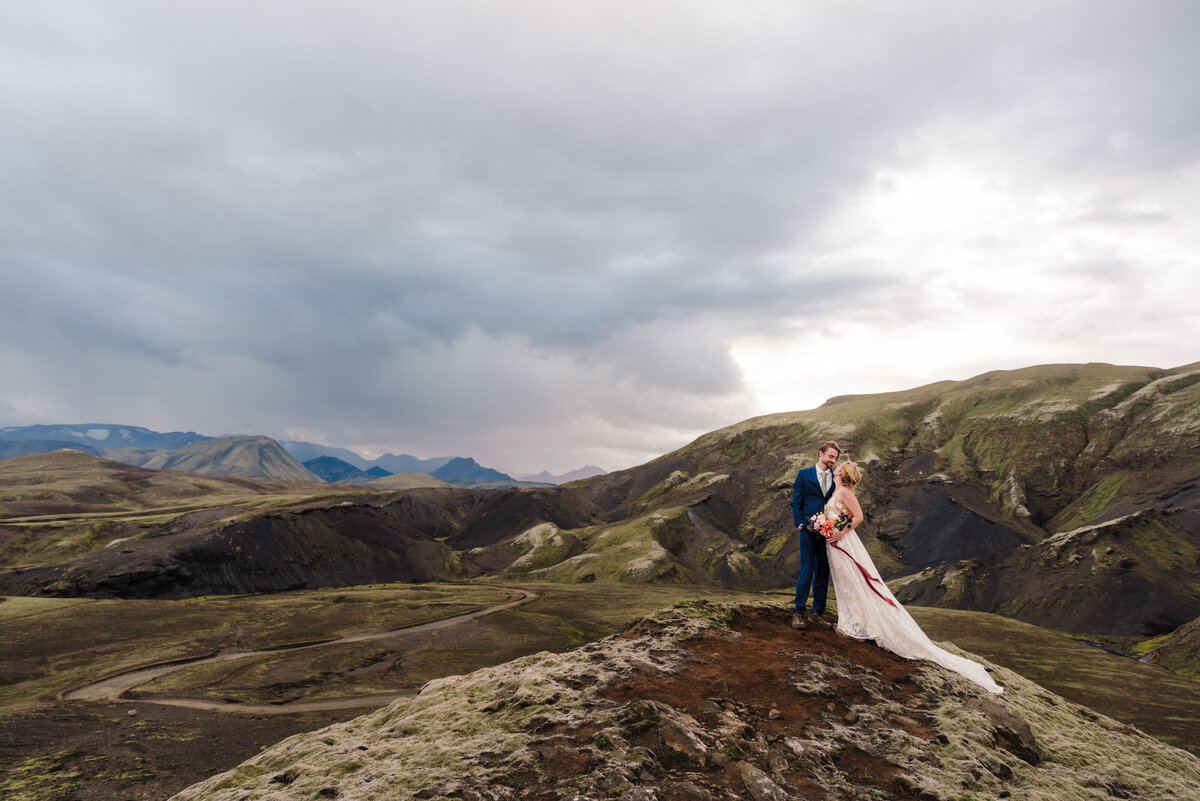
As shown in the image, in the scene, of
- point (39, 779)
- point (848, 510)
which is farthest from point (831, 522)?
point (39, 779)

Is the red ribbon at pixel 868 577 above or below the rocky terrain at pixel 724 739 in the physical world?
above

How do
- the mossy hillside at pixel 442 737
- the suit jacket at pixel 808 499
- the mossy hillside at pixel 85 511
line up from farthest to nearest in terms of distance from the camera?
the mossy hillside at pixel 85 511
the suit jacket at pixel 808 499
the mossy hillside at pixel 442 737

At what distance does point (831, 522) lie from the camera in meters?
12.0

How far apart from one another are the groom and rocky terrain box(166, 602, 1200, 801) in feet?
2.55

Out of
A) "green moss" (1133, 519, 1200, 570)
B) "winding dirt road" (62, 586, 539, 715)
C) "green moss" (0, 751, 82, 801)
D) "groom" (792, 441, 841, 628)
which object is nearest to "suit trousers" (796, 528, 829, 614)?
"groom" (792, 441, 841, 628)

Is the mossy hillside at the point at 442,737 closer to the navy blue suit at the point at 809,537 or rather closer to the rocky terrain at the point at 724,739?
the rocky terrain at the point at 724,739

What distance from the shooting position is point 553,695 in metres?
10.2

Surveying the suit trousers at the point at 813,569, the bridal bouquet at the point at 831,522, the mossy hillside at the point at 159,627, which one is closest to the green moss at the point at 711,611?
the suit trousers at the point at 813,569

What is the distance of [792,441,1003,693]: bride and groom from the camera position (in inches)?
460

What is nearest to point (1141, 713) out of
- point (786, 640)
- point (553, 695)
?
point (786, 640)

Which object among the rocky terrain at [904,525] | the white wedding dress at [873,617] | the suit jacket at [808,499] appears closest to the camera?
the white wedding dress at [873,617]

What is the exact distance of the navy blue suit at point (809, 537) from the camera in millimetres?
12305

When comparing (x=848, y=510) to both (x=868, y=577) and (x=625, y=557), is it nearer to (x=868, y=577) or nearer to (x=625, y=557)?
(x=868, y=577)

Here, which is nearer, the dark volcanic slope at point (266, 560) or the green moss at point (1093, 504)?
the dark volcanic slope at point (266, 560)
